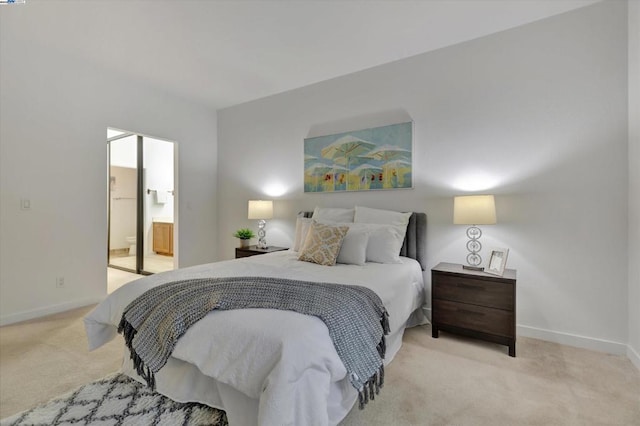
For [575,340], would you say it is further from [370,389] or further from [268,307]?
[268,307]

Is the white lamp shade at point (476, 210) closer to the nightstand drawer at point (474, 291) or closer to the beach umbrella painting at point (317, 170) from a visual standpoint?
the nightstand drawer at point (474, 291)

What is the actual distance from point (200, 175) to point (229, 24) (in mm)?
2559

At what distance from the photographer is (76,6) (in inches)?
93.5

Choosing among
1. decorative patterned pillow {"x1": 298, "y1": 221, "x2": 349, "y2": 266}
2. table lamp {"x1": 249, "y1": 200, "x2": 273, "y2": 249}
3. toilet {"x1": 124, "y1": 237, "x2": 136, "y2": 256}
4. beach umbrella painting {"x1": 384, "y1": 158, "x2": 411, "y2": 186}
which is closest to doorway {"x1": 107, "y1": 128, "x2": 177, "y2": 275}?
toilet {"x1": 124, "y1": 237, "x2": 136, "y2": 256}

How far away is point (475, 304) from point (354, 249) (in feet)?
→ 3.52

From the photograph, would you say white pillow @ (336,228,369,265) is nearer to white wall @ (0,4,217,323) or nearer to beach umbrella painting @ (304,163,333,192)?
beach umbrella painting @ (304,163,333,192)

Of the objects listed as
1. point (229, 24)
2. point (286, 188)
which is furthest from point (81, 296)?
point (229, 24)

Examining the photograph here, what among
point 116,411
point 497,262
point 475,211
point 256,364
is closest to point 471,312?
point 497,262

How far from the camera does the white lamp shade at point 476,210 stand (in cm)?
243

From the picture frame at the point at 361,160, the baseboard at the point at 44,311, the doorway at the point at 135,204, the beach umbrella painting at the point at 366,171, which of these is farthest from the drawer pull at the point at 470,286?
the doorway at the point at 135,204

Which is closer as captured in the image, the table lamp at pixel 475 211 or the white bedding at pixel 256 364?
the white bedding at pixel 256 364

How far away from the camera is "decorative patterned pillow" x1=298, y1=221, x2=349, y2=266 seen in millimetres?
2580

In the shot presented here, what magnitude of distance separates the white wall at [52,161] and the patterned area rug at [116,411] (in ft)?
6.31

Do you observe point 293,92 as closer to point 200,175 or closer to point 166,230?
point 200,175
